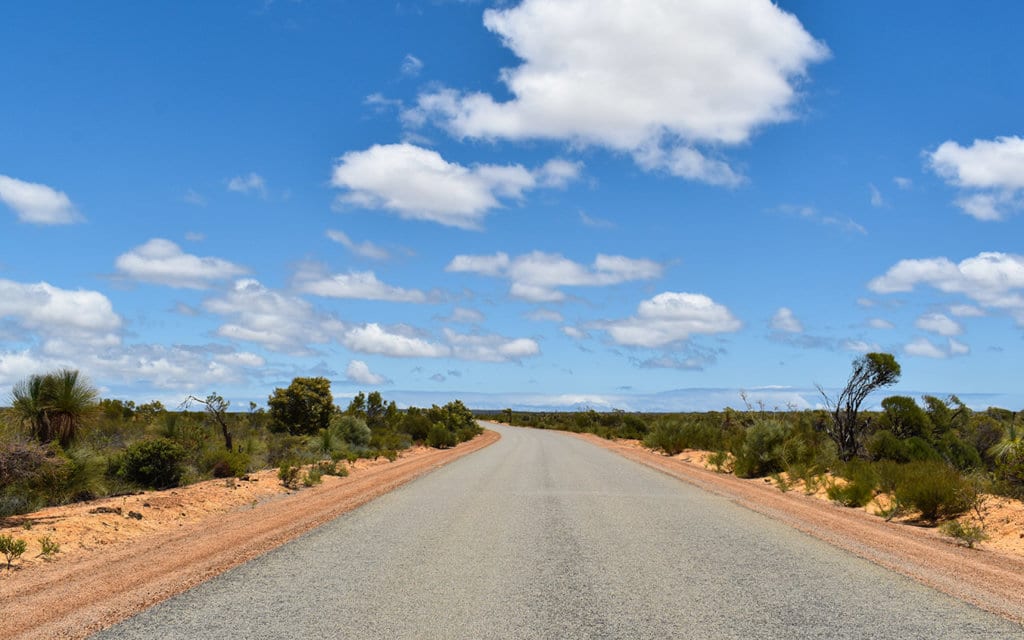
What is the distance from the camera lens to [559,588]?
764 centimetres

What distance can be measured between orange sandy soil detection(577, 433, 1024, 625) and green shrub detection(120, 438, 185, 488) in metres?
13.9

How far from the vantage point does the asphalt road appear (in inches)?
245

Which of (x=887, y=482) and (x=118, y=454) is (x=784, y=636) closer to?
(x=887, y=482)

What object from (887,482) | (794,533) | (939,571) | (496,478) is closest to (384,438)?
(496,478)

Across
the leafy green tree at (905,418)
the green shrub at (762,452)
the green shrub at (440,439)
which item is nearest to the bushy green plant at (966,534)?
the green shrub at (762,452)

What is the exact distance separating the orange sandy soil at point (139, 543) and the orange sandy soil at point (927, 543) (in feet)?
26.4

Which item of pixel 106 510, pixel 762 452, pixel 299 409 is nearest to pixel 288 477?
pixel 106 510

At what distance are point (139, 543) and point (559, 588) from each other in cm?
707

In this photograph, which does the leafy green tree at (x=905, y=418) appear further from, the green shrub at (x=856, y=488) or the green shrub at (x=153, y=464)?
the green shrub at (x=153, y=464)

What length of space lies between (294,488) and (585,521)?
10133 mm

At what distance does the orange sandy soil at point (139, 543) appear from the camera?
7.06 meters

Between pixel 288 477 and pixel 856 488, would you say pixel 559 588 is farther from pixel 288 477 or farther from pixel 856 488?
pixel 288 477

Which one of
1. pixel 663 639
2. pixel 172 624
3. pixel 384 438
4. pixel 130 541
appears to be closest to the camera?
pixel 663 639

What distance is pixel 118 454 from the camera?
63.7 ft
